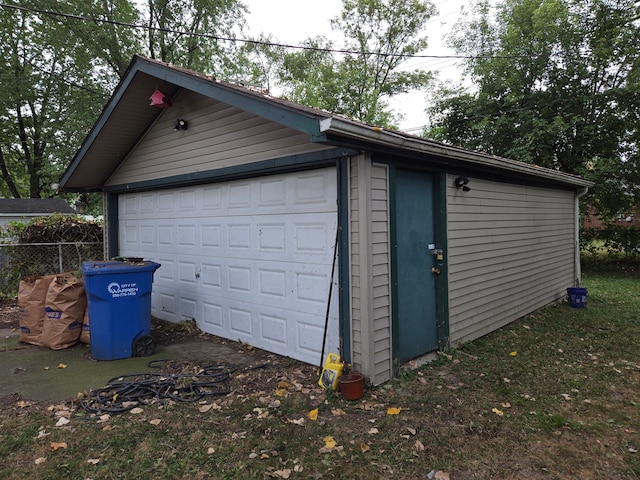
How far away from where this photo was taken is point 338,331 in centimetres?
399

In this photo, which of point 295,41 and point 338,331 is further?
point 295,41

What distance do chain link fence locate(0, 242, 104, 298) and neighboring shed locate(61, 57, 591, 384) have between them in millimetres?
1652

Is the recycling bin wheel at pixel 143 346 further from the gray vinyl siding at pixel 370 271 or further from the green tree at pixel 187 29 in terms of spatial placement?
the green tree at pixel 187 29

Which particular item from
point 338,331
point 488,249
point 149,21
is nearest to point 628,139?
point 488,249

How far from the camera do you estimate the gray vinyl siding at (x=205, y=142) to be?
14.9ft

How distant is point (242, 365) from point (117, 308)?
5.24 ft

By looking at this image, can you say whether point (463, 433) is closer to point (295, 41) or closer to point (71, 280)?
point (71, 280)

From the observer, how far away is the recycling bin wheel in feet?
15.5

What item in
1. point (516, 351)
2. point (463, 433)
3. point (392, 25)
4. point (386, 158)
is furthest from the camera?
point (392, 25)

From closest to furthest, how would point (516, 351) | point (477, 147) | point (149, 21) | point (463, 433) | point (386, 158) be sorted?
point (463, 433) → point (386, 158) → point (516, 351) → point (477, 147) → point (149, 21)

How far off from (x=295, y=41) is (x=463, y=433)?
26.6m

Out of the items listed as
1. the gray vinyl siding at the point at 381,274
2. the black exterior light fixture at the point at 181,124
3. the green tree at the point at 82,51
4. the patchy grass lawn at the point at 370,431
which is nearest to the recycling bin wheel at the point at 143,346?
the patchy grass lawn at the point at 370,431

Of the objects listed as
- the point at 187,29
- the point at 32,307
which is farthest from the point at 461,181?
the point at 187,29

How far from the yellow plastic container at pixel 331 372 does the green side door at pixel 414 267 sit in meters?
0.64
